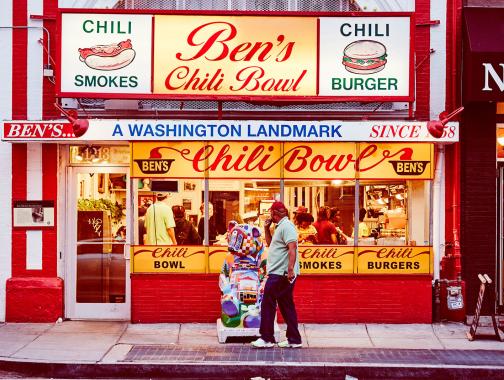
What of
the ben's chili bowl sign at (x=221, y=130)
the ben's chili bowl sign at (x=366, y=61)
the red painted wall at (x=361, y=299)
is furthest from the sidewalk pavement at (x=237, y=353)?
the ben's chili bowl sign at (x=366, y=61)

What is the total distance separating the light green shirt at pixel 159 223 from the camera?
35.2 feet

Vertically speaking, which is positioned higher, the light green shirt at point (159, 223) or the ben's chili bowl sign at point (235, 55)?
the ben's chili bowl sign at point (235, 55)

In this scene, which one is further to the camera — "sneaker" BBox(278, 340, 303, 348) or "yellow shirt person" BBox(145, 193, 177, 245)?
"yellow shirt person" BBox(145, 193, 177, 245)

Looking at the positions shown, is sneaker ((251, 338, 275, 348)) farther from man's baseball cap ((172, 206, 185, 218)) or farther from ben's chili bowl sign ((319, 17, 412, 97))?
ben's chili bowl sign ((319, 17, 412, 97))

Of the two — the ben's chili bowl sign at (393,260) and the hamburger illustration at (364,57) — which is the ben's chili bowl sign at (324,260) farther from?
the hamburger illustration at (364,57)

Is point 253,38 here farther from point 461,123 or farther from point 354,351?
point 354,351

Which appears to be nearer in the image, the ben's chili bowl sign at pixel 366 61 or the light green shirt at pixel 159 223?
the ben's chili bowl sign at pixel 366 61

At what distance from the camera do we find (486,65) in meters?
10.4

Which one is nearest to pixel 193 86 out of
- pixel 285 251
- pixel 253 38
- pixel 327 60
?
pixel 253 38

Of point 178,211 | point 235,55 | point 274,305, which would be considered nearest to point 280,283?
point 274,305

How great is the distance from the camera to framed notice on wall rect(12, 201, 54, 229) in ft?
35.8

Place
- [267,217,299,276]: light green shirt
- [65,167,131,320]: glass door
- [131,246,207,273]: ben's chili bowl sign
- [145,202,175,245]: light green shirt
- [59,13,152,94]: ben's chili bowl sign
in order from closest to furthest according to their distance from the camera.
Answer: [267,217,299,276]: light green shirt < [59,13,152,94]: ben's chili bowl sign < [131,246,207,273]: ben's chili bowl sign < [145,202,175,245]: light green shirt < [65,167,131,320]: glass door

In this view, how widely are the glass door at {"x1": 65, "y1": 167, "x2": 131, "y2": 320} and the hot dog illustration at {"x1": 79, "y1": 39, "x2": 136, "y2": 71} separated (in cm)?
172

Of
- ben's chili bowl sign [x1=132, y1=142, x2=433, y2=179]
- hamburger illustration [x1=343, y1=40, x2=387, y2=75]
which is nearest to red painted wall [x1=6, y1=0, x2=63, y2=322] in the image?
ben's chili bowl sign [x1=132, y1=142, x2=433, y2=179]
